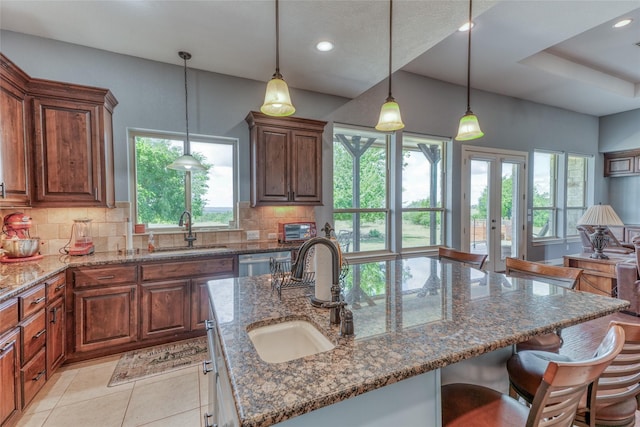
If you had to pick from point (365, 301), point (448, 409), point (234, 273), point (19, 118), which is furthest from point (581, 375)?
point (19, 118)

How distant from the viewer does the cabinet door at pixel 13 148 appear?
2.16 meters

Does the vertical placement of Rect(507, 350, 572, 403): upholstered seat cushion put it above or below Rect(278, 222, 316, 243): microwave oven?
→ below

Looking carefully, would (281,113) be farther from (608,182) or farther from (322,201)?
(608,182)

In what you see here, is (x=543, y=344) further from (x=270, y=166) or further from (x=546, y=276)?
(x=270, y=166)

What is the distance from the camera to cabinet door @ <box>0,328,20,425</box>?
161cm

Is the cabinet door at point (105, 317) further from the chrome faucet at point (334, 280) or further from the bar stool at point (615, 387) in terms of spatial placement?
the bar stool at point (615, 387)

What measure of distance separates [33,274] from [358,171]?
3565mm

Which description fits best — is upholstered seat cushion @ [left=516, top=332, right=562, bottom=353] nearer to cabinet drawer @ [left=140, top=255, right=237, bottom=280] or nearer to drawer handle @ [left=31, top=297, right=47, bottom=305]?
cabinet drawer @ [left=140, top=255, right=237, bottom=280]

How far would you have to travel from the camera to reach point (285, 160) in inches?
135

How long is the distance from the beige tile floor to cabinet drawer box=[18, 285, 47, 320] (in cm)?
68

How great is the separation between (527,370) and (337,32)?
2756 mm

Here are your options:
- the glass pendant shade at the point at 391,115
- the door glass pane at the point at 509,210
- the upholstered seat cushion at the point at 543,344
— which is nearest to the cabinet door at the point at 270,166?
the glass pendant shade at the point at 391,115

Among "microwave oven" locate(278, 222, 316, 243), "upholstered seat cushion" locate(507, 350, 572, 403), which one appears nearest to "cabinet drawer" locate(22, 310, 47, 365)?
"microwave oven" locate(278, 222, 316, 243)

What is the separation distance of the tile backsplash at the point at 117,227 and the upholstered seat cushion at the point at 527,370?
2.85m
